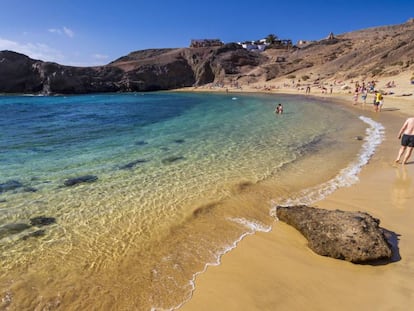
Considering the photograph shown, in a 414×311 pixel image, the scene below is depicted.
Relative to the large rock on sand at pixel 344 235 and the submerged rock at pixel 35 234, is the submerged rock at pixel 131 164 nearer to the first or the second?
the submerged rock at pixel 35 234

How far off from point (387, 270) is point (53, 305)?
5.52 meters

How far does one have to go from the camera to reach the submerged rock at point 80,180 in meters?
9.68

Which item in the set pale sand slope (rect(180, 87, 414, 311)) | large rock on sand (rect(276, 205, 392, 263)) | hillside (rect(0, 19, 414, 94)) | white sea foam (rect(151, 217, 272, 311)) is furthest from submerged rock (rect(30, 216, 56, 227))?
hillside (rect(0, 19, 414, 94))

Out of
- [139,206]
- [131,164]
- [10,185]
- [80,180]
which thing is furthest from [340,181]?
[10,185]

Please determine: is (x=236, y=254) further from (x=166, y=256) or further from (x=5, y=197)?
(x=5, y=197)

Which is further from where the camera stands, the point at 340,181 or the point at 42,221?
the point at 340,181

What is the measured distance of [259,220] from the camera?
7078 mm

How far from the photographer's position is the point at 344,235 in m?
5.48

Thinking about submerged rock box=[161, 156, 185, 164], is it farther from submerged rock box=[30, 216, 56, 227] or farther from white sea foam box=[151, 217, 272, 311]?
white sea foam box=[151, 217, 272, 311]

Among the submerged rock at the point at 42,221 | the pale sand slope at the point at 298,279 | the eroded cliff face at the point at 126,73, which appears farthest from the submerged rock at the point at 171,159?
the eroded cliff face at the point at 126,73

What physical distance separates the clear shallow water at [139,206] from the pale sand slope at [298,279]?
1.38ft

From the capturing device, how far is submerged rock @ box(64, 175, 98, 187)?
31.8ft

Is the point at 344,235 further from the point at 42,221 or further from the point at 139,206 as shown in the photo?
the point at 42,221

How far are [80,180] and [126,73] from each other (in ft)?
314
